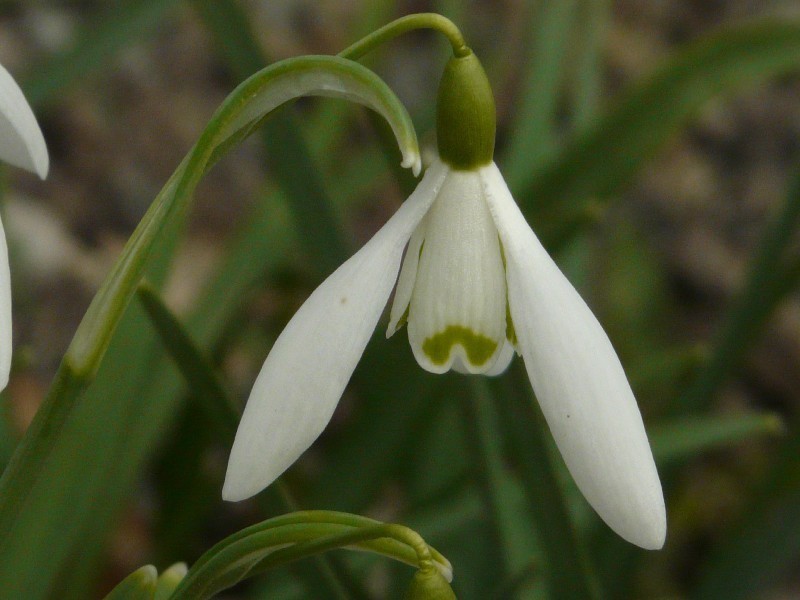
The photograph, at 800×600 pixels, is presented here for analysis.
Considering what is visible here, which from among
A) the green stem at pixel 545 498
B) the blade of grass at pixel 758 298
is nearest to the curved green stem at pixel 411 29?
the green stem at pixel 545 498

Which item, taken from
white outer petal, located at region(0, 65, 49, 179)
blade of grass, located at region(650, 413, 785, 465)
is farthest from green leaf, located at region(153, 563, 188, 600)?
blade of grass, located at region(650, 413, 785, 465)

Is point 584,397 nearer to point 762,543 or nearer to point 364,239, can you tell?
point 762,543

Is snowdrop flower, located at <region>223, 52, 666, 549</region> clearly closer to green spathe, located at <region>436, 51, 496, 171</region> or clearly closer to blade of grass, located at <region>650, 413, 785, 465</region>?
green spathe, located at <region>436, 51, 496, 171</region>

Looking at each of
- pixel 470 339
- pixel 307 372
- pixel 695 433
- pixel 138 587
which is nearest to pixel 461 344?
pixel 470 339

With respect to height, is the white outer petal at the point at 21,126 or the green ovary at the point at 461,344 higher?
the white outer petal at the point at 21,126

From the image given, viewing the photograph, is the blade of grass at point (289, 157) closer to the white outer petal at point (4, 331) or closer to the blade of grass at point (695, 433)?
the blade of grass at point (695, 433)

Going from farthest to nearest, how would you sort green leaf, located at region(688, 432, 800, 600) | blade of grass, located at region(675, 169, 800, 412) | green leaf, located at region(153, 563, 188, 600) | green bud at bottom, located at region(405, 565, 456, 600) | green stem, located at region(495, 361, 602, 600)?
1. green leaf, located at region(688, 432, 800, 600)
2. blade of grass, located at region(675, 169, 800, 412)
3. green stem, located at region(495, 361, 602, 600)
4. green leaf, located at region(153, 563, 188, 600)
5. green bud at bottom, located at region(405, 565, 456, 600)
